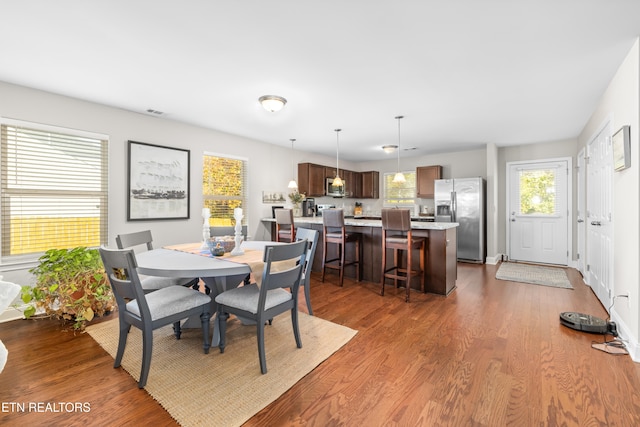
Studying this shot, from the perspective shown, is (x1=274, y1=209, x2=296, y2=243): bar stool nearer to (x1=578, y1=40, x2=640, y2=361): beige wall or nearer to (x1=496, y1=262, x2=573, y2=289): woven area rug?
(x1=496, y1=262, x2=573, y2=289): woven area rug

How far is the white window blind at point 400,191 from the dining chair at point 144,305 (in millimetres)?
5757

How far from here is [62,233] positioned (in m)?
3.39

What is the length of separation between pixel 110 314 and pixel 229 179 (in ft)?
8.67

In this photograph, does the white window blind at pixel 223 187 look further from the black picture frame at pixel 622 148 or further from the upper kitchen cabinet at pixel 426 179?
the black picture frame at pixel 622 148

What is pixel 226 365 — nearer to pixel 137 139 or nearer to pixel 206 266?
pixel 206 266

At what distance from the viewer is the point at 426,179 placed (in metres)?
6.71

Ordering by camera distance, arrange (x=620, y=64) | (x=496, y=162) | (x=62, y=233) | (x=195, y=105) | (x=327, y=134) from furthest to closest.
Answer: (x=496, y=162), (x=327, y=134), (x=195, y=105), (x=62, y=233), (x=620, y=64)

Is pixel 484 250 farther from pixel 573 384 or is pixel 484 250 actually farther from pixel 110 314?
pixel 110 314

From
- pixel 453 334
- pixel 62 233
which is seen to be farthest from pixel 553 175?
pixel 62 233

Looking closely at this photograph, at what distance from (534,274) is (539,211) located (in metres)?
1.51

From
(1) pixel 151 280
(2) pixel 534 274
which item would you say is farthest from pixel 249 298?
(2) pixel 534 274

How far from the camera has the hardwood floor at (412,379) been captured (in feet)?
5.40

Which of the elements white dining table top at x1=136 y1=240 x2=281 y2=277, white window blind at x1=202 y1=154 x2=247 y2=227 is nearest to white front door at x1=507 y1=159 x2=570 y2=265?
white window blind at x1=202 y1=154 x2=247 y2=227

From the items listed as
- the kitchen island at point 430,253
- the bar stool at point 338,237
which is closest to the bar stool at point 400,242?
the kitchen island at point 430,253
